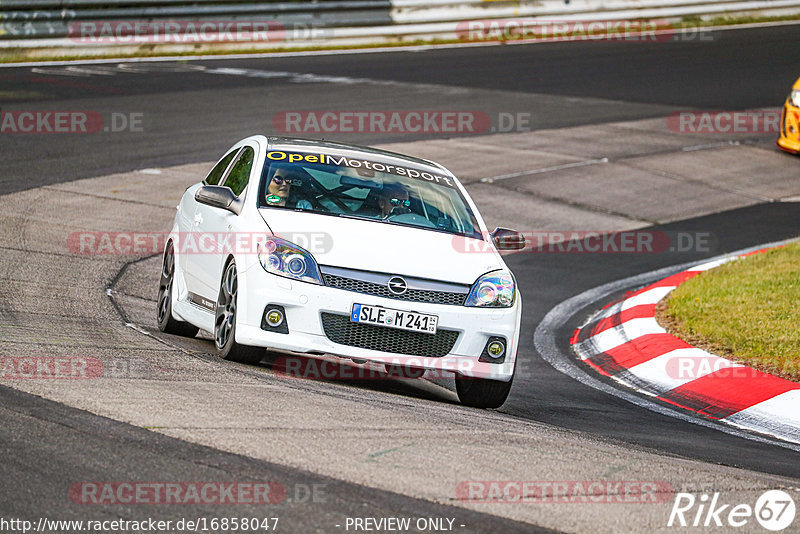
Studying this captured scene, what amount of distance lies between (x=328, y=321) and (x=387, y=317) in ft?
1.15

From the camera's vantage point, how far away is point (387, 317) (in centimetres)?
725

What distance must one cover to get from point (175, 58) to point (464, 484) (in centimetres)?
2180

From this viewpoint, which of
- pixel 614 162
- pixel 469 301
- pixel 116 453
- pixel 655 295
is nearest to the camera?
pixel 116 453

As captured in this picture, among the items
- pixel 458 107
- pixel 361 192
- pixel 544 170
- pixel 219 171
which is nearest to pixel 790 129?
pixel 544 170

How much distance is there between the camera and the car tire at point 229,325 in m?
7.54

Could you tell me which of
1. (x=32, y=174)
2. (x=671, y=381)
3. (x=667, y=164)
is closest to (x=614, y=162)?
(x=667, y=164)

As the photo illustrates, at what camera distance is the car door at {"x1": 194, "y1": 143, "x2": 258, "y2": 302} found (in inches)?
315

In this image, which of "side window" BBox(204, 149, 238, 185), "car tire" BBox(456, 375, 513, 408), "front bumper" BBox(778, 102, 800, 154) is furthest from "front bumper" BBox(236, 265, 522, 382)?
"front bumper" BBox(778, 102, 800, 154)

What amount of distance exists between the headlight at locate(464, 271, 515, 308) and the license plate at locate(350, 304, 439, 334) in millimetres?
372

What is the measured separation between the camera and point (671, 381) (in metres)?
8.93

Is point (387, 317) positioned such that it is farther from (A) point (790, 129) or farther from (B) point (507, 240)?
(A) point (790, 129)

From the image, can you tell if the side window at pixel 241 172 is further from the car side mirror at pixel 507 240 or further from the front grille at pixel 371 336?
the car side mirror at pixel 507 240

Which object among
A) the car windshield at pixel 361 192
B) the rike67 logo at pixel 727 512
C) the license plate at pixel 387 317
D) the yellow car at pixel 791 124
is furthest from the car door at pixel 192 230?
the yellow car at pixel 791 124

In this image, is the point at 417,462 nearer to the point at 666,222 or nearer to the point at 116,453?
the point at 116,453
